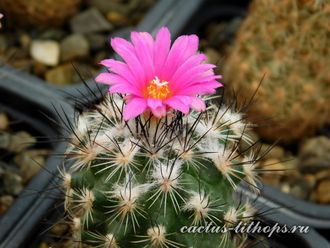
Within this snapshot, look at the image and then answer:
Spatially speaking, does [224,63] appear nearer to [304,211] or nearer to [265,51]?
[265,51]

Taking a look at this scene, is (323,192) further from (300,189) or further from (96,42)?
(96,42)

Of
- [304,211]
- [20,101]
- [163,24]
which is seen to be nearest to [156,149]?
[304,211]

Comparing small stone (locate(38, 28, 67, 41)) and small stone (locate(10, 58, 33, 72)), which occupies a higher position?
small stone (locate(38, 28, 67, 41))

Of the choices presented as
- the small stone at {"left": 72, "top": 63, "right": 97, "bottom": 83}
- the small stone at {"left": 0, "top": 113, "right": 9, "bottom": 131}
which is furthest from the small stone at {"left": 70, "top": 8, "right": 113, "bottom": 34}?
the small stone at {"left": 0, "top": 113, "right": 9, "bottom": 131}

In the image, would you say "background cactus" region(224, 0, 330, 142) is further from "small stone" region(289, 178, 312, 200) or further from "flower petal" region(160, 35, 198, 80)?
"flower petal" region(160, 35, 198, 80)

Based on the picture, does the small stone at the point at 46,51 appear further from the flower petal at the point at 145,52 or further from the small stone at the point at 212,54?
the flower petal at the point at 145,52

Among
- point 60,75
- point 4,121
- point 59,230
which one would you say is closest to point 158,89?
point 59,230
